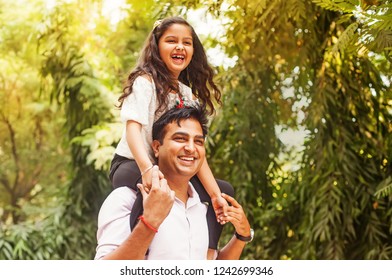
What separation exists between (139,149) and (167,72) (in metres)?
0.27

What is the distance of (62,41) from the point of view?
3.52 metres

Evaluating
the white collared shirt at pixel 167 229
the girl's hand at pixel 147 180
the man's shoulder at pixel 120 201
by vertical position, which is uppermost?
the girl's hand at pixel 147 180

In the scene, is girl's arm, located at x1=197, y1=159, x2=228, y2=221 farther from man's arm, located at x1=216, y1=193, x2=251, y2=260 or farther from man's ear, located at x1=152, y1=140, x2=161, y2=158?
man's ear, located at x1=152, y1=140, x2=161, y2=158

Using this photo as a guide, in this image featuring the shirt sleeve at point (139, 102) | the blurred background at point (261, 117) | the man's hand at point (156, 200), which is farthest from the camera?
the blurred background at point (261, 117)

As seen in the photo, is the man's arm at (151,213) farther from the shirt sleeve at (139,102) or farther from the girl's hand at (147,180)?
the shirt sleeve at (139,102)

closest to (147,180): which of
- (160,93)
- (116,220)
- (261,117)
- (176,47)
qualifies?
(116,220)

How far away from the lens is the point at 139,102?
6.14 ft

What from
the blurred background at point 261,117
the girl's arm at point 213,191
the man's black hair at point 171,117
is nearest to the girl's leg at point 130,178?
the man's black hair at point 171,117

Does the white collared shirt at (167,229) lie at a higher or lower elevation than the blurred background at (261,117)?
lower

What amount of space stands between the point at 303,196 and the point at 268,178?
206mm

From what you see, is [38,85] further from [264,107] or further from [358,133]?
[358,133]

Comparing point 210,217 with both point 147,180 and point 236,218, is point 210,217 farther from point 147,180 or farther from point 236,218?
point 147,180

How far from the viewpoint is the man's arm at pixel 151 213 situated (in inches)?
68.9
